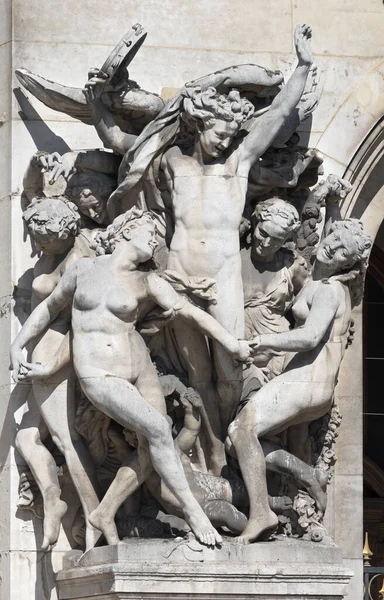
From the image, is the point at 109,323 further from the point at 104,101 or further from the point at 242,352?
the point at 104,101

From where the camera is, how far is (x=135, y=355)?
11.5m

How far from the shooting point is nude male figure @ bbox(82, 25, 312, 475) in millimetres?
11672

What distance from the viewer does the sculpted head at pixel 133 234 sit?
11.5 metres

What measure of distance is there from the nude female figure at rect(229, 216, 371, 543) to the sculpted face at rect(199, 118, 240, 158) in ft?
2.60

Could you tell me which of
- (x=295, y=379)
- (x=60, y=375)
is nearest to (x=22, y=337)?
(x=60, y=375)

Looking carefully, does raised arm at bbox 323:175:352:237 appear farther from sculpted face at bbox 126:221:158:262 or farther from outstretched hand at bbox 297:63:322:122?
sculpted face at bbox 126:221:158:262

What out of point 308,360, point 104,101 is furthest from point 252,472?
point 104,101

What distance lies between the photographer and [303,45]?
1172cm

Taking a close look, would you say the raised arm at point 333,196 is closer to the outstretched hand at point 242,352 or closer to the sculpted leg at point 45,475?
the outstretched hand at point 242,352

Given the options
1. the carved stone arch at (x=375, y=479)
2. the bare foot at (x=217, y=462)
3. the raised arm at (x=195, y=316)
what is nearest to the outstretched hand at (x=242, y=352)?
the raised arm at (x=195, y=316)

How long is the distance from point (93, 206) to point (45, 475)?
141 centimetres

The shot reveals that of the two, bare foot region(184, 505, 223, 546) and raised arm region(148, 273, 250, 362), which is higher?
raised arm region(148, 273, 250, 362)

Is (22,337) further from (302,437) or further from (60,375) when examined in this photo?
(302,437)

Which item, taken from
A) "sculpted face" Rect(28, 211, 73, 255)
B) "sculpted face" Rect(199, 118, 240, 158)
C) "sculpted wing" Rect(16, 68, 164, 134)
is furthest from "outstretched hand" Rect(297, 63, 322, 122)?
"sculpted face" Rect(28, 211, 73, 255)
